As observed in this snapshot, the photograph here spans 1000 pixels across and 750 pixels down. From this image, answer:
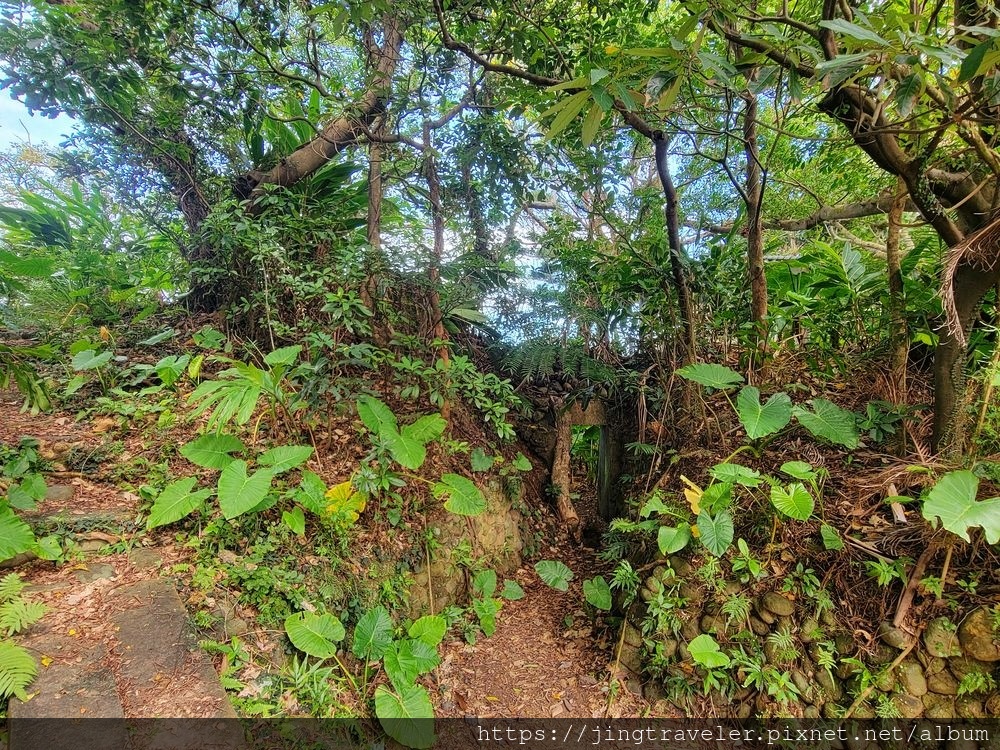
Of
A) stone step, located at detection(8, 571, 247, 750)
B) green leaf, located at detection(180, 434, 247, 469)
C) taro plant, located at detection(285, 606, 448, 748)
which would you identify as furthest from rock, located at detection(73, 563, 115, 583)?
taro plant, located at detection(285, 606, 448, 748)

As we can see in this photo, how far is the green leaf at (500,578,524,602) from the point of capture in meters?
2.75

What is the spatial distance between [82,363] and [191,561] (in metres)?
1.59

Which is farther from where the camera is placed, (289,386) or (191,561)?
(289,386)

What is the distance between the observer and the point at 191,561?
6.31 feet

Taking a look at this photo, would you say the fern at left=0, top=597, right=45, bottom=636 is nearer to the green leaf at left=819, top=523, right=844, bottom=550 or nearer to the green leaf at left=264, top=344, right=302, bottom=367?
the green leaf at left=264, top=344, right=302, bottom=367

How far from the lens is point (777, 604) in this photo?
2057 mm

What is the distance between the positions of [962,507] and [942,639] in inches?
25.3

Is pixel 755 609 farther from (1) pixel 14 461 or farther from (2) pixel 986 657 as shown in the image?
(1) pixel 14 461

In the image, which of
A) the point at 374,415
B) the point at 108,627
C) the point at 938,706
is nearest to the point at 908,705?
the point at 938,706

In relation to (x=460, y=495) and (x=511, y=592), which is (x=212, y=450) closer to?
(x=460, y=495)

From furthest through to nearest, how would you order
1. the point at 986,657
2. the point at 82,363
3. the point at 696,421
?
the point at 696,421, the point at 82,363, the point at 986,657

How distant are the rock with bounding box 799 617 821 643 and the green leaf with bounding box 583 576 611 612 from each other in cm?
97

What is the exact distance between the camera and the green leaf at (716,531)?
80.5 inches

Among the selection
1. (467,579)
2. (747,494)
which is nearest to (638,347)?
(747,494)
